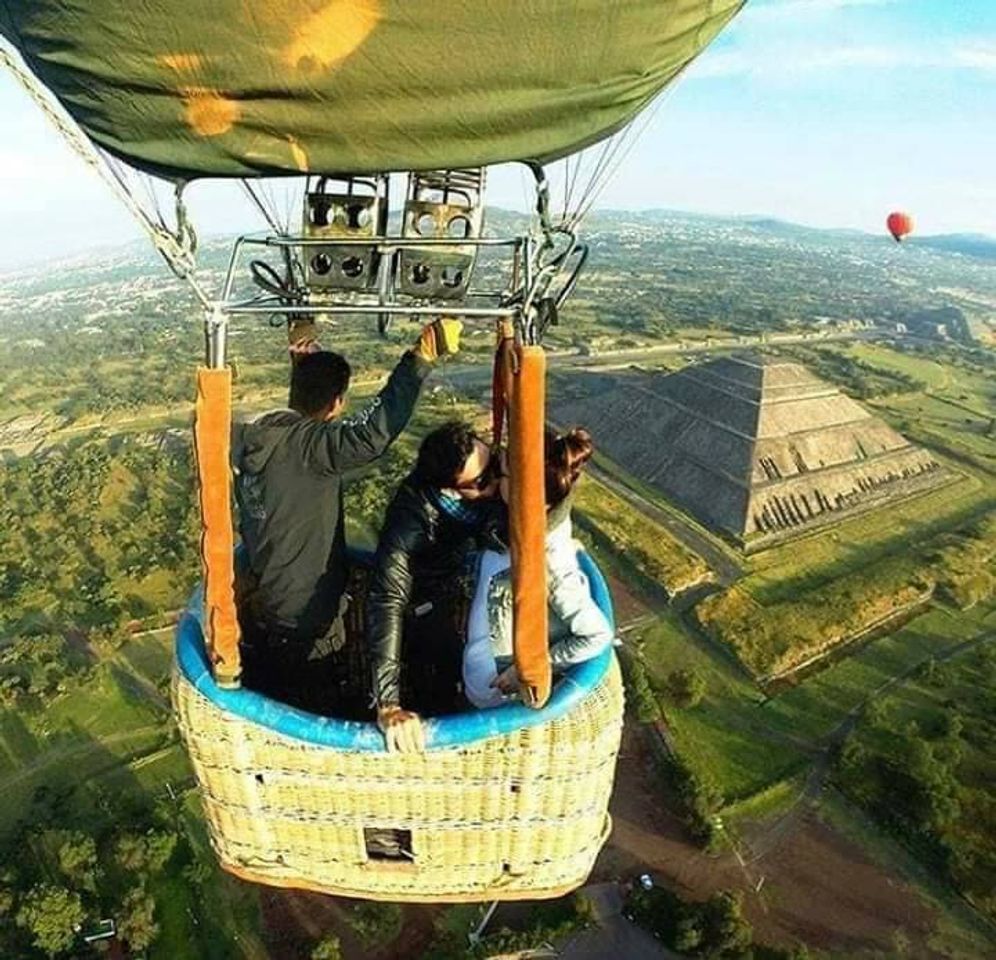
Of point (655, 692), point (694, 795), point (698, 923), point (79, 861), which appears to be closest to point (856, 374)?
point (655, 692)

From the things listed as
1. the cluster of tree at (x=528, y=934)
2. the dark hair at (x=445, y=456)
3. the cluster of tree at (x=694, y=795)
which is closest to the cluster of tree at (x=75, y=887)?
the cluster of tree at (x=528, y=934)

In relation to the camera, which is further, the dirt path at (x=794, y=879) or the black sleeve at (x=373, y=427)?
the dirt path at (x=794, y=879)

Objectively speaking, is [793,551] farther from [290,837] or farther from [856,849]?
[290,837]

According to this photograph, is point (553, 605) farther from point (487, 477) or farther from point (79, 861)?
point (79, 861)

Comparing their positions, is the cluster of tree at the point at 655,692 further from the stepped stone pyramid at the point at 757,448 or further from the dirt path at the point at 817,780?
the stepped stone pyramid at the point at 757,448

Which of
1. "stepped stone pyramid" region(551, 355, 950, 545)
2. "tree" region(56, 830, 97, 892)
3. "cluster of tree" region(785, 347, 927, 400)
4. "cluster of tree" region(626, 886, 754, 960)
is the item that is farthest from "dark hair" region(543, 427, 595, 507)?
"cluster of tree" region(785, 347, 927, 400)

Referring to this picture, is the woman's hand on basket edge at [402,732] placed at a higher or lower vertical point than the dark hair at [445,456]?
lower
